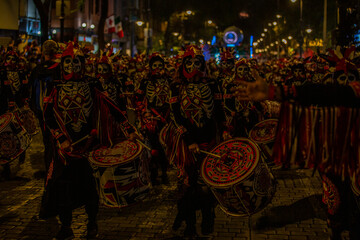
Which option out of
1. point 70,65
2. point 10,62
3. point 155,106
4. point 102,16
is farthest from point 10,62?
point 102,16

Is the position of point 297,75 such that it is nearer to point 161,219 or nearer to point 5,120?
point 161,219

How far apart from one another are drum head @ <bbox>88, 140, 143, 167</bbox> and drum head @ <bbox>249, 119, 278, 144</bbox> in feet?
8.19

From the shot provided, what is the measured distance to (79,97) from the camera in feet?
17.9

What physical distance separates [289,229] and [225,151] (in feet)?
5.20

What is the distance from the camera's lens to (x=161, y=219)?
645cm

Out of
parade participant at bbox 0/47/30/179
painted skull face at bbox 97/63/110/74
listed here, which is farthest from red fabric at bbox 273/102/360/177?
parade participant at bbox 0/47/30/179

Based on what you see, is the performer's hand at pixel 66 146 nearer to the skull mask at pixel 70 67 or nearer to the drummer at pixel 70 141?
the drummer at pixel 70 141

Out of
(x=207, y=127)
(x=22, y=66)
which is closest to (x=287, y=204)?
(x=207, y=127)

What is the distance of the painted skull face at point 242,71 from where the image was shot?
8477mm

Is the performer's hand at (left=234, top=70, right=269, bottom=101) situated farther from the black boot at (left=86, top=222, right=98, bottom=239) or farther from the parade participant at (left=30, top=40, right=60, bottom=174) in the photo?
the parade participant at (left=30, top=40, right=60, bottom=174)

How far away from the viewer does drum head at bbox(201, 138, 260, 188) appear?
486cm

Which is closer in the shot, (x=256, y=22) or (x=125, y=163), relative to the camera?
(x=125, y=163)

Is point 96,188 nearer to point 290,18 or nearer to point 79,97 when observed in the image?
point 79,97

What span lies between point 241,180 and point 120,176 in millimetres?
1359
